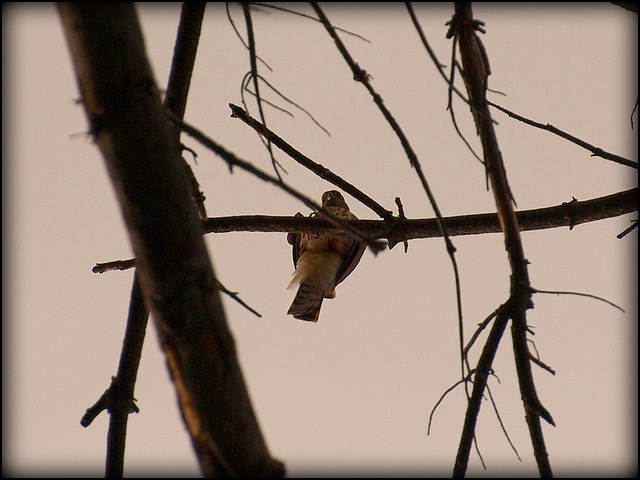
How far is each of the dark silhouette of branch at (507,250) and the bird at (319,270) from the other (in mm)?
2020

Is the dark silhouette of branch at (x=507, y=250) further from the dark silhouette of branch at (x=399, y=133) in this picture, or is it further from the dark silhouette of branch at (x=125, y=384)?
the dark silhouette of branch at (x=125, y=384)

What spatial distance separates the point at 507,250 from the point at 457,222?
21.5 inches

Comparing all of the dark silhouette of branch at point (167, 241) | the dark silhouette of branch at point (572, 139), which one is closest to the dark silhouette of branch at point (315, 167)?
the dark silhouette of branch at point (572, 139)

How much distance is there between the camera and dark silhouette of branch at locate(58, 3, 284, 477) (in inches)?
28.6

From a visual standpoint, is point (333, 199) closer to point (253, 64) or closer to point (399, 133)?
point (253, 64)

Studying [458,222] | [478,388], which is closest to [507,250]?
[478,388]

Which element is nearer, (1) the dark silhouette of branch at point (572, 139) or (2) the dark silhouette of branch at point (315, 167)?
(1) the dark silhouette of branch at point (572, 139)

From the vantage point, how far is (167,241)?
29.3 inches

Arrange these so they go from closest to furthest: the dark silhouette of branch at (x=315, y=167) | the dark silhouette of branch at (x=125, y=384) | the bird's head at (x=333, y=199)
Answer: the dark silhouette of branch at (x=125, y=384), the dark silhouette of branch at (x=315, y=167), the bird's head at (x=333, y=199)

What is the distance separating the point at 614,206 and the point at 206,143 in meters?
1.06

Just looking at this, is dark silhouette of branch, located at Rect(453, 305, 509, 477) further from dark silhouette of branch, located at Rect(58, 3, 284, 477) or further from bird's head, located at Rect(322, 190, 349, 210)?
bird's head, located at Rect(322, 190, 349, 210)

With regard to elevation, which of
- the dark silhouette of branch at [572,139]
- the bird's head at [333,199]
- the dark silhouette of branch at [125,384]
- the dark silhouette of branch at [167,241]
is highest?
the bird's head at [333,199]

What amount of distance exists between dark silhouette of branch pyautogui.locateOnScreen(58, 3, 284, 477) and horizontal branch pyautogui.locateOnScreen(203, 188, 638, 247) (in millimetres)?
676

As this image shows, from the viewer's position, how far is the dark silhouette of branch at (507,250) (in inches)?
41.8
